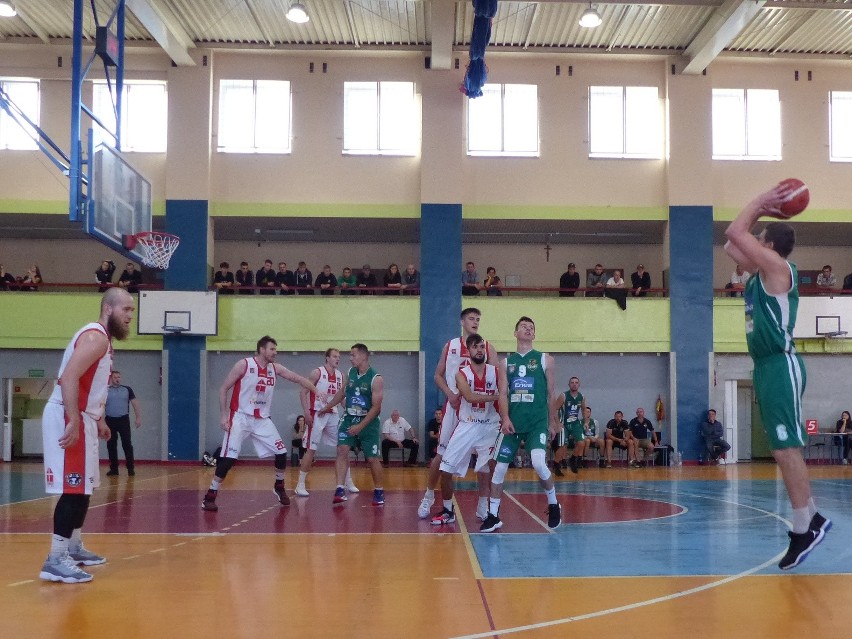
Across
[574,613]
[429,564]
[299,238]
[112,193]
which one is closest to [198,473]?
[112,193]

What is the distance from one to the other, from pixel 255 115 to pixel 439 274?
6998mm

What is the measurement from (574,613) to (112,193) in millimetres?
12322

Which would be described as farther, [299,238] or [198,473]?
[299,238]

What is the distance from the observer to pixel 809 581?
6.04m

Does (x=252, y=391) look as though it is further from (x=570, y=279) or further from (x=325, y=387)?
(x=570, y=279)

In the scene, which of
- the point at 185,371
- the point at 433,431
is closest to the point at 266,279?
the point at 185,371

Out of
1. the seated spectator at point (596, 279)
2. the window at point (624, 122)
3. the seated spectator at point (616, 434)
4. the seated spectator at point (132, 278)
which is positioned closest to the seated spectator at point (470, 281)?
the seated spectator at point (596, 279)

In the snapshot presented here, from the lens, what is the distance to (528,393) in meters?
9.10

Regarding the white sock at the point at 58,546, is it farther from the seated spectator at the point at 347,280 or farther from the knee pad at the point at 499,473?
the seated spectator at the point at 347,280

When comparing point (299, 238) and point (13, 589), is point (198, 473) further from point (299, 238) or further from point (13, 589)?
point (13, 589)

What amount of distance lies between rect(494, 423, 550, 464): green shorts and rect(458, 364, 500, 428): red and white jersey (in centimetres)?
40

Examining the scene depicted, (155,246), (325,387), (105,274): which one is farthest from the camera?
(105,274)

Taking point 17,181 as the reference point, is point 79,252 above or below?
below

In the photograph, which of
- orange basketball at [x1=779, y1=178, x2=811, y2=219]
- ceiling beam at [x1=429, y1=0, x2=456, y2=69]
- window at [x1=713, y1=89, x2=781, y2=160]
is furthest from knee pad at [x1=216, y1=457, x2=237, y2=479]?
window at [x1=713, y1=89, x2=781, y2=160]
